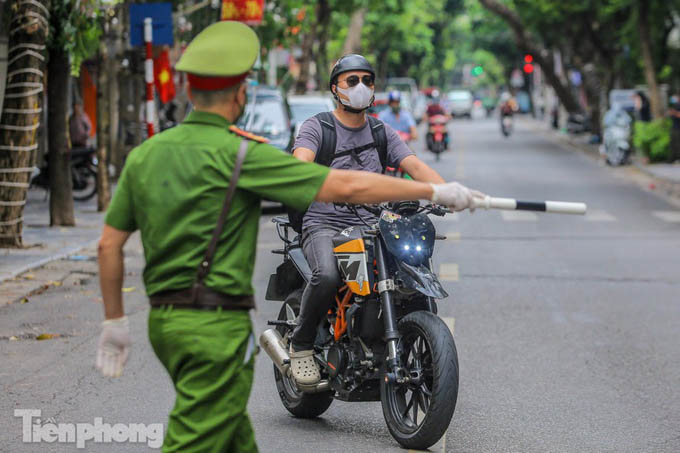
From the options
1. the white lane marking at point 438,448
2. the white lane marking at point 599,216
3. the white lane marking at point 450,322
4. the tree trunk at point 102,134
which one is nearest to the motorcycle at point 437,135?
the white lane marking at point 599,216

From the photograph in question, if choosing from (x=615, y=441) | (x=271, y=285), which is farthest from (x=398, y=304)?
(x=615, y=441)

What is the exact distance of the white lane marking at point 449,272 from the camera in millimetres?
11727

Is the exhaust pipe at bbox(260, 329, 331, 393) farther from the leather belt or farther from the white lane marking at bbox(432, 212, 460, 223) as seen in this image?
the white lane marking at bbox(432, 212, 460, 223)

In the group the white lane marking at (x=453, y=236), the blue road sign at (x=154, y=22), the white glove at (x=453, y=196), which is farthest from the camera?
the blue road sign at (x=154, y=22)

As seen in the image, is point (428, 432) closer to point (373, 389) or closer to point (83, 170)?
point (373, 389)

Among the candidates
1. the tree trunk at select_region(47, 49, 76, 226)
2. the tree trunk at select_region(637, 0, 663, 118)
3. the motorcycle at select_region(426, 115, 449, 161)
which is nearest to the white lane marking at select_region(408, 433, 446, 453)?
the tree trunk at select_region(47, 49, 76, 226)

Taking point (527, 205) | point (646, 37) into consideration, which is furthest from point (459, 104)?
point (527, 205)

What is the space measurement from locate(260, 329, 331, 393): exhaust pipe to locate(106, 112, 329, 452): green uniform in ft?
6.96

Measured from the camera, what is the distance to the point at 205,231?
369 cm

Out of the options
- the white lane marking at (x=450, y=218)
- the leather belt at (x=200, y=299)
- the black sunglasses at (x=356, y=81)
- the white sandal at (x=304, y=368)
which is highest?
the black sunglasses at (x=356, y=81)

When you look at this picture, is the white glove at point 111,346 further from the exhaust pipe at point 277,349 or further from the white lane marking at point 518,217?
the white lane marking at point 518,217

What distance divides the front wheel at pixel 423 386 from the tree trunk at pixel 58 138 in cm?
1114

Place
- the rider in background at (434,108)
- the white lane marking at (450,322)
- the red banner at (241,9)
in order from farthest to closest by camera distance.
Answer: the rider in background at (434,108) < the red banner at (241,9) < the white lane marking at (450,322)

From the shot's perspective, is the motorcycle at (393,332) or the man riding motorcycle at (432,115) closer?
the motorcycle at (393,332)
